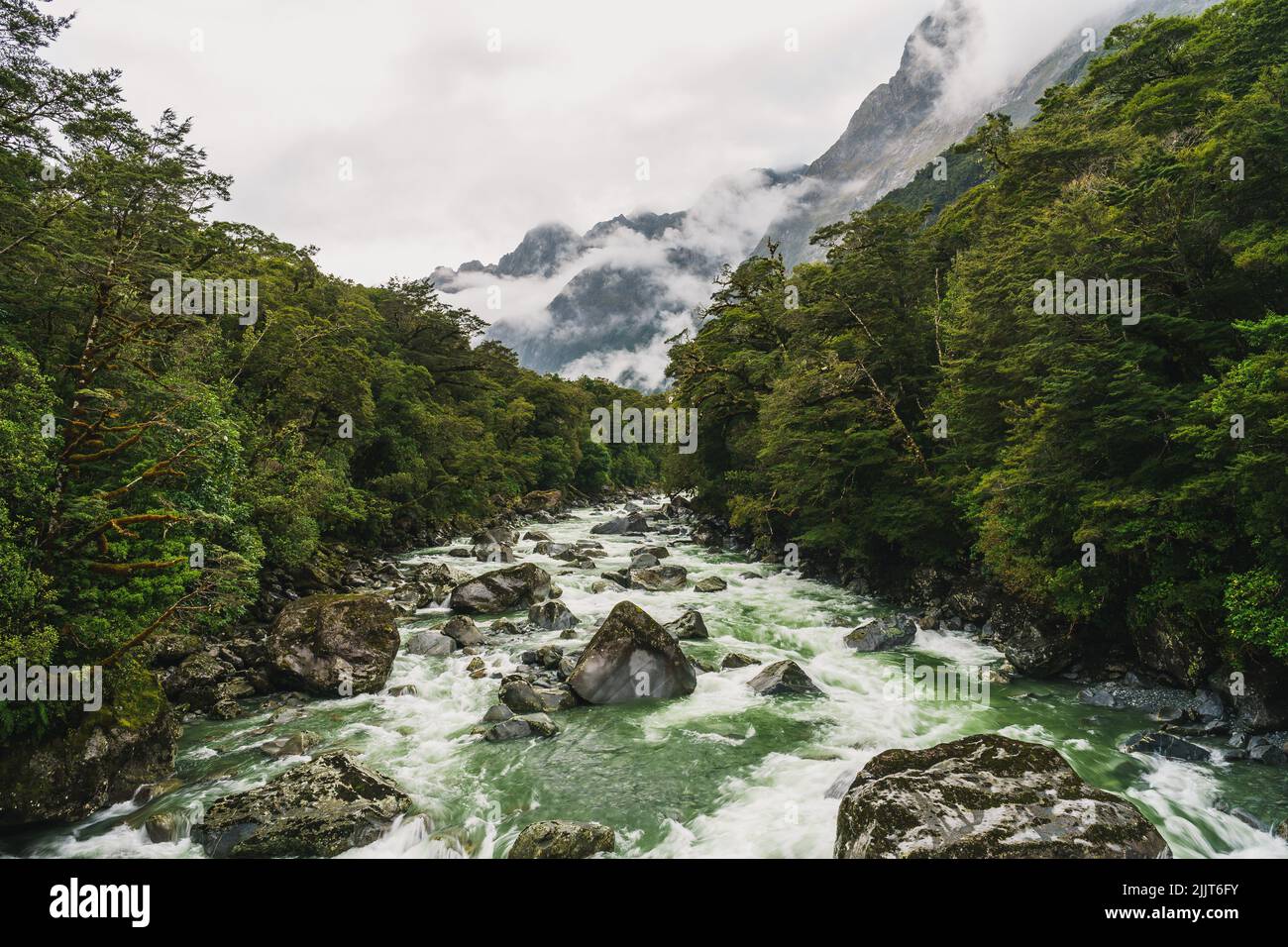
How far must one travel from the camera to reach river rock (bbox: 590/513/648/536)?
39.9 meters

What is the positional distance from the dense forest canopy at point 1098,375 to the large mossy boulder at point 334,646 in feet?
49.6

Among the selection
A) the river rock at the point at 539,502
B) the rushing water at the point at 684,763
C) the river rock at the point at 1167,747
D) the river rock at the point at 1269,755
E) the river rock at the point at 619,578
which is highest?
the river rock at the point at 539,502

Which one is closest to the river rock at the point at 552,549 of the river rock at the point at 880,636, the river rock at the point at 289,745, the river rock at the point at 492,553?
the river rock at the point at 492,553

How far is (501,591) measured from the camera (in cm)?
1962

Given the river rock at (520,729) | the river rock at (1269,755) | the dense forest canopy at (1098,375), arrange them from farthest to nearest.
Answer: the river rock at (520,729) < the dense forest canopy at (1098,375) < the river rock at (1269,755)

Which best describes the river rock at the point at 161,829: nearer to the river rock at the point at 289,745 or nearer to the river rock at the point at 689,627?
the river rock at the point at 289,745

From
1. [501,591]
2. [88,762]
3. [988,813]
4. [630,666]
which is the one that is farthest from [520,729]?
[501,591]

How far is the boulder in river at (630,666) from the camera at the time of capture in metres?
12.5

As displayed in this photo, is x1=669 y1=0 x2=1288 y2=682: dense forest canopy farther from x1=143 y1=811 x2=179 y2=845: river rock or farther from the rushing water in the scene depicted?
x1=143 y1=811 x2=179 y2=845: river rock

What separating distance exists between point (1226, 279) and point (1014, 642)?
8.93 meters

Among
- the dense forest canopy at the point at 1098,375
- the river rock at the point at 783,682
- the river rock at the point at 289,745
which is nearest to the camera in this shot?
the river rock at the point at 289,745

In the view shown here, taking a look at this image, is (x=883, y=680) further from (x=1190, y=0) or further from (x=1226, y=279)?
(x=1190, y=0)

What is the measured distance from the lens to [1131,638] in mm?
12820

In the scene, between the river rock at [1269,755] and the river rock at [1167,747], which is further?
the river rock at [1167,747]
